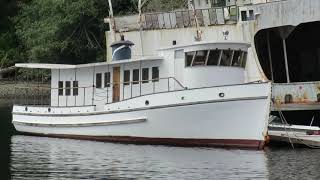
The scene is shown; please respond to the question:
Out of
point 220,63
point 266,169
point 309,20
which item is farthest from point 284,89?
point 266,169

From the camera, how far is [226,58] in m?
29.3

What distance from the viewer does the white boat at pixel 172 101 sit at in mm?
27656

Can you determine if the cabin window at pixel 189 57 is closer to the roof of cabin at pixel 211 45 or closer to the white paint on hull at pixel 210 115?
the roof of cabin at pixel 211 45

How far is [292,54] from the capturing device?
135 feet

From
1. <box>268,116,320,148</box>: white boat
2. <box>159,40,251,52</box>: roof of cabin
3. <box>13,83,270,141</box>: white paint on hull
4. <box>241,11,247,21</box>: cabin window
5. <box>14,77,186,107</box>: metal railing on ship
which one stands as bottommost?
<box>268,116,320,148</box>: white boat

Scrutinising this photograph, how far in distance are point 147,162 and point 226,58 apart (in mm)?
6984

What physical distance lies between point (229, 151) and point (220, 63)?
152 inches

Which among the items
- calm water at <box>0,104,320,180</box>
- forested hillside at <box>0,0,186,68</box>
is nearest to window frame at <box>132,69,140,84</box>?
calm water at <box>0,104,320,180</box>

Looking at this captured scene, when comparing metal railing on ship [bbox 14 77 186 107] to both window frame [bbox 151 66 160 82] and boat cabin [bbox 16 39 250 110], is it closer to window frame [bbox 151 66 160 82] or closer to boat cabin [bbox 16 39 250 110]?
boat cabin [bbox 16 39 250 110]

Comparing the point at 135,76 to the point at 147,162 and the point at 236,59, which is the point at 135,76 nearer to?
the point at 236,59

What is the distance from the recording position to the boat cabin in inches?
1147

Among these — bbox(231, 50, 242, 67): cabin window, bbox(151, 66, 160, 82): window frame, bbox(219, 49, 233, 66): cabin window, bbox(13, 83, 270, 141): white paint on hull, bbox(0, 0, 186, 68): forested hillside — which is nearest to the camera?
bbox(13, 83, 270, 141): white paint on hull

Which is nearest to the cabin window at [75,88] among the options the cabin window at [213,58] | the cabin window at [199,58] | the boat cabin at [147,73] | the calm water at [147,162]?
the boat cabin at [147,73]

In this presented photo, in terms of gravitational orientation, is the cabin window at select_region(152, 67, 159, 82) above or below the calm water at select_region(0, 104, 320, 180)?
above
